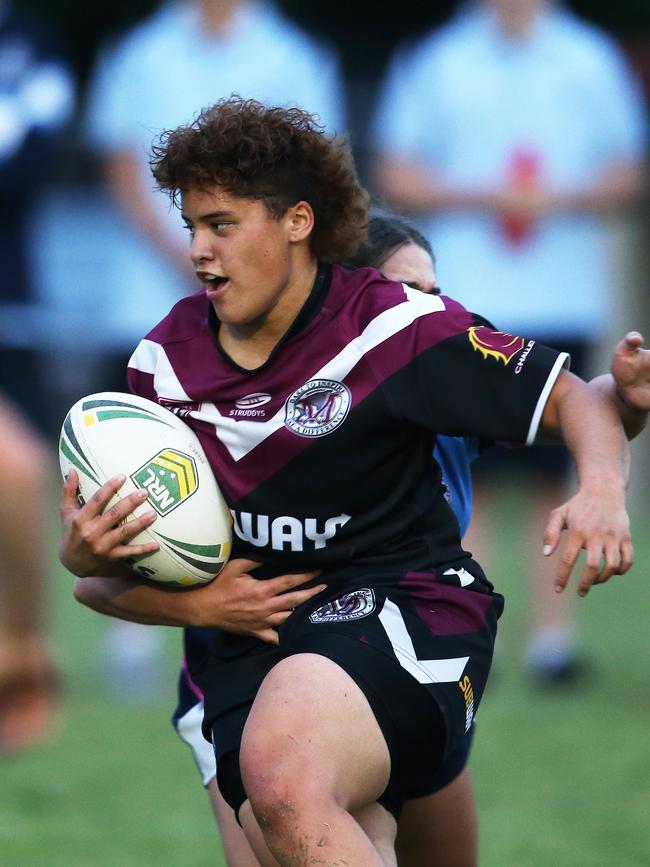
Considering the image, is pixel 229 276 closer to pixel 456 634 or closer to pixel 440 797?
pixel 456 634

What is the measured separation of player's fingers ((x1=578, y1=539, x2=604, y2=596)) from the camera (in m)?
2.94

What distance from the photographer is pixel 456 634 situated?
3301 millimetres

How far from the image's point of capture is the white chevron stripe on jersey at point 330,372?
10.9ft

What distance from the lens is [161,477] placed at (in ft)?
11.1

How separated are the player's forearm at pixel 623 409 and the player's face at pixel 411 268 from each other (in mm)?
605

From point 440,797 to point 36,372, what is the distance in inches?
190

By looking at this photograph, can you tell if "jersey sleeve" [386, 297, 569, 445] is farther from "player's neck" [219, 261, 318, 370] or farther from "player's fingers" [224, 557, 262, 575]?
"player's fingers" [224, 557, 262, 575]

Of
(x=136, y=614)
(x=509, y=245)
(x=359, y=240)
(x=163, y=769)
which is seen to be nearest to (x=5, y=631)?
(x=163, y=769)

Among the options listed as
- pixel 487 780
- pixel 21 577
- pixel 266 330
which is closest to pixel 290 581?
pixel 266 330

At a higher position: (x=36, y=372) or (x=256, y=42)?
(x=256, y=42)

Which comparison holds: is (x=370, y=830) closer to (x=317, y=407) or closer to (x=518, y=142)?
(x=317, y=407)

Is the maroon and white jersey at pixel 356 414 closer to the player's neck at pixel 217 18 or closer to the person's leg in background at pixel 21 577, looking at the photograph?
the person's leg in background at pixel 21 577

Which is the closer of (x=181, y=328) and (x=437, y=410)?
(x=437, y=410)

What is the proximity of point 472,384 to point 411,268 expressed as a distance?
584mm
